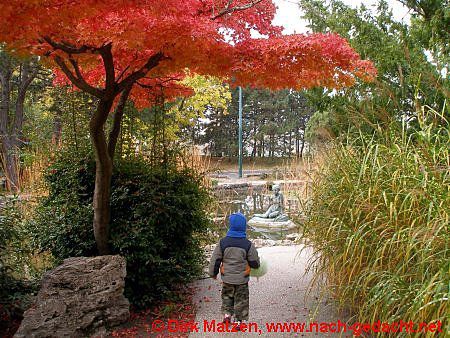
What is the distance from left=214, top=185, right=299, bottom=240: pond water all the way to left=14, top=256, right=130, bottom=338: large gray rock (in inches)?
82.3

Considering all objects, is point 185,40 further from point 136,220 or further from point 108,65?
point 136,220

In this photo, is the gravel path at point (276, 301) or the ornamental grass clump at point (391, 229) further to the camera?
the gravel path at point (276, 301)

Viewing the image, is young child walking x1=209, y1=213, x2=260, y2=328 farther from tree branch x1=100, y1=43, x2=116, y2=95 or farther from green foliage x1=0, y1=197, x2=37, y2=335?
green foliage x1=0, y1=197, x2=37, y2=335

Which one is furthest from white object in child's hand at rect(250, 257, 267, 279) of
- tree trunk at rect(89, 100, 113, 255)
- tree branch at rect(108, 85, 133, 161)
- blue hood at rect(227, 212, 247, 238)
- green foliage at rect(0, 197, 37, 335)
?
green foliage at rect(0, 197, 37, 335)

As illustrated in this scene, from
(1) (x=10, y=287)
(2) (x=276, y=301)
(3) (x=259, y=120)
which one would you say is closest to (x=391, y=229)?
(2) (x=276, y=301)

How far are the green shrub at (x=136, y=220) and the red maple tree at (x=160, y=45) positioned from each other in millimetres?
265

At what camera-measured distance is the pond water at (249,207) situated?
27.6 feet

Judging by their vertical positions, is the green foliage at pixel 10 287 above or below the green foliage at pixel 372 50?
below

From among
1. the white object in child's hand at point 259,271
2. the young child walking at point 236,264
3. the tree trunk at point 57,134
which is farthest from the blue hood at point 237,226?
the tree trunk at point 57,134

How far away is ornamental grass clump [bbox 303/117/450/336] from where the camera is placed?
235 cm

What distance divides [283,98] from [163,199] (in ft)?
86.6
